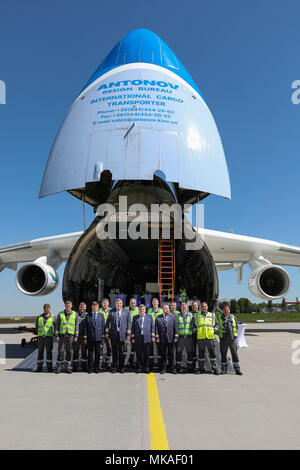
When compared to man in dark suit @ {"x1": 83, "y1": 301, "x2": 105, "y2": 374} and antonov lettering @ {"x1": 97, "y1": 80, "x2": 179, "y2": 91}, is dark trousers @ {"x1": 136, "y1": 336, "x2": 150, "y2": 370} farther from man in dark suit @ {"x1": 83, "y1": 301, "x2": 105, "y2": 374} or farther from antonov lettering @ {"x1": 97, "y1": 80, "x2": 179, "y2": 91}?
antonov lettering @ {"x1": 97, "y1": 80, "x2": 179, "y2": 91}

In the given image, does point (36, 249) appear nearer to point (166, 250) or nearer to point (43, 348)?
point (166, 250)

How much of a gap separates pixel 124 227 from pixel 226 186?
2.76m

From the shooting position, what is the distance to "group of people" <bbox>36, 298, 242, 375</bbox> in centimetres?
766

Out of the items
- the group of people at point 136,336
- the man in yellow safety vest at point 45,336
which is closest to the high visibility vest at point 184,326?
the group of people at point 136,336

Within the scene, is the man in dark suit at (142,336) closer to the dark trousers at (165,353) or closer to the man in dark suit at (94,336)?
the dark trousers at (165,353)

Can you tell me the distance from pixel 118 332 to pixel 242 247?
23.4ft

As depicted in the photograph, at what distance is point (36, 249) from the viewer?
14445 mm

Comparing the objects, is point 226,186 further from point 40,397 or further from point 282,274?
point 40,397

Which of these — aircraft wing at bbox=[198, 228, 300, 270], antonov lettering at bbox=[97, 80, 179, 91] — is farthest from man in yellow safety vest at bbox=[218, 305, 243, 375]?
aircraft wing at bbox=[198, 228, 300, 270]

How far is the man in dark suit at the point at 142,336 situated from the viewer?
764 centimetres

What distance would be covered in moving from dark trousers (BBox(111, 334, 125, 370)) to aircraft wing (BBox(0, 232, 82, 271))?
612 centimetres

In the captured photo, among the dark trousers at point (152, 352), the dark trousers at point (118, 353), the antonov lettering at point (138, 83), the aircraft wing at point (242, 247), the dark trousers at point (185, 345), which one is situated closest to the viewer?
the dark trousers at point (118, 353)

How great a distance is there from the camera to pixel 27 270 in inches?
471

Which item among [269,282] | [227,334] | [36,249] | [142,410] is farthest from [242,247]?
[142,410]
